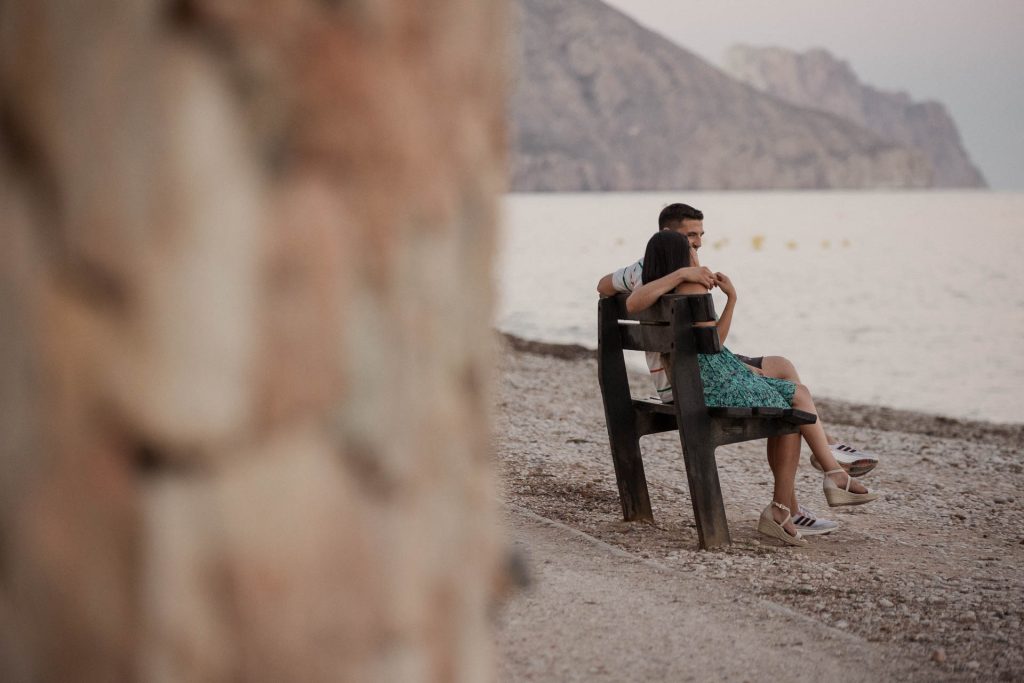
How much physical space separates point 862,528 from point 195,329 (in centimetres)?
535

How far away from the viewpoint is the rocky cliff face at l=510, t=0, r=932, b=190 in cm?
18288

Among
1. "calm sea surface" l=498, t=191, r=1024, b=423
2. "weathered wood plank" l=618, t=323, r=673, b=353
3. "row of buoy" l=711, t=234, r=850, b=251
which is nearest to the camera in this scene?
"weathered wood plank" l=618, t=323, r=673, b=353

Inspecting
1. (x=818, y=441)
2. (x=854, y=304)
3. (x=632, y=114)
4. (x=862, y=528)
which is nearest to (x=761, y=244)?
(x=854, y=304)

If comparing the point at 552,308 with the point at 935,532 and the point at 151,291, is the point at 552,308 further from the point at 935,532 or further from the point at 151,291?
the point at 151,291

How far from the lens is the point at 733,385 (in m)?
5.00

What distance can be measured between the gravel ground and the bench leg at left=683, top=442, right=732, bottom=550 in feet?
0.25

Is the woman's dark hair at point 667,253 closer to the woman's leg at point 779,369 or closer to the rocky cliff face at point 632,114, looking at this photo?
the woman's leg at point 779,369

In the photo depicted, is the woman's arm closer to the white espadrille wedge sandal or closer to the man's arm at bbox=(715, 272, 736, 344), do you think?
the man's arm at bbox=(715, 272, 736, 344)

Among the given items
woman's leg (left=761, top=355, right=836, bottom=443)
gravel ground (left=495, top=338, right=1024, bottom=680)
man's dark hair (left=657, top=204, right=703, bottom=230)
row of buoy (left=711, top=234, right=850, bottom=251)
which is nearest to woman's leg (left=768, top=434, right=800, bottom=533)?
gravel ground (left=495, top=338, right=1024, bottom=680)

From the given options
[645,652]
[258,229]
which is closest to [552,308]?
[645,652]

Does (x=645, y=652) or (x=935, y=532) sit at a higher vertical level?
(x=645, y=652)

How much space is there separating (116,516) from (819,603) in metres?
3.73

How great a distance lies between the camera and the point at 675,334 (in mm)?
4859

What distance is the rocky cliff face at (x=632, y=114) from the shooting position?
18288 centimetres
